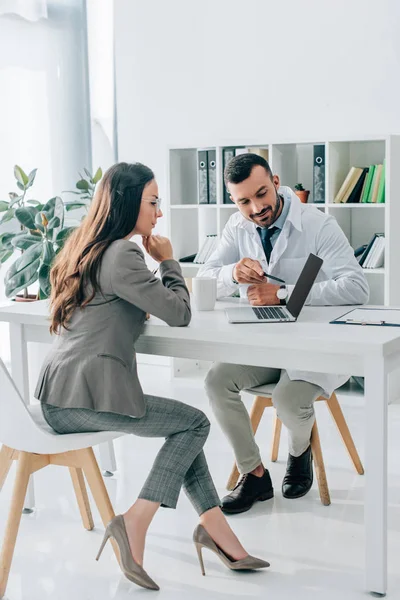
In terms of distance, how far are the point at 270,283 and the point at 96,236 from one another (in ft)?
2.85

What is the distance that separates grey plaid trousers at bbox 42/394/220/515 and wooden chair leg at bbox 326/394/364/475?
0.82 meters

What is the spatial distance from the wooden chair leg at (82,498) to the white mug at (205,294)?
0.71 meters

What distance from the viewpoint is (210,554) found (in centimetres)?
259

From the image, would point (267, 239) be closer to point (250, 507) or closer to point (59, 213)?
point (250, 507)

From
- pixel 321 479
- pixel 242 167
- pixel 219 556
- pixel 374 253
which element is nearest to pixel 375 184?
pixel 374 253

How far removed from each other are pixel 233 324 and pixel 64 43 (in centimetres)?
Answer: 378

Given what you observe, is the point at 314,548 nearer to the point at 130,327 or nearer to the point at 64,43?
the point at 130,327

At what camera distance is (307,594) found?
91.0 inches

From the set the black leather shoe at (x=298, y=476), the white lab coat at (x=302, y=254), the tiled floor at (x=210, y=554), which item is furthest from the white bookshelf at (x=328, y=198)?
the black leather shoe at (x=298, y=476)

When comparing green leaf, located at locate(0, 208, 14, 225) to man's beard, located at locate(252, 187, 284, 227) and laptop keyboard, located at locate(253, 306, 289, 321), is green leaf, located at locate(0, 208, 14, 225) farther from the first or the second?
laptop keyboard, located at locate(253, 306, 289, 321)

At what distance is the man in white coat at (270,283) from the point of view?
112 inches

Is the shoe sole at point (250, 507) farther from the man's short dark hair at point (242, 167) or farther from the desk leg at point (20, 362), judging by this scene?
the man's short dark hair at point (242, 167)

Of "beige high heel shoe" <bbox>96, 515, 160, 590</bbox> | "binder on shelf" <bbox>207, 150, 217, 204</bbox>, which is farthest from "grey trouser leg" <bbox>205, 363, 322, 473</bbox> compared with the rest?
"binder on shelf" <bbox>207, 150, 217, 204</bbox>

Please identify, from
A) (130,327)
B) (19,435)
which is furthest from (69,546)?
(130,327)
